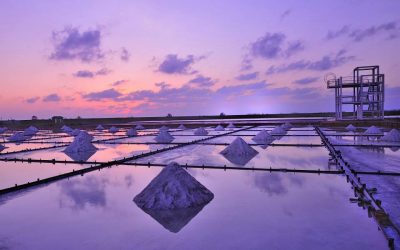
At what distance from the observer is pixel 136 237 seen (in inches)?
186

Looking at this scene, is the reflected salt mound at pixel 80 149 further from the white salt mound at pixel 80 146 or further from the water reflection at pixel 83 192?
the water reflection at pixel 83 192

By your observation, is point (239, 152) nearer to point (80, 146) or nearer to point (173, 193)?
point (173, 193)

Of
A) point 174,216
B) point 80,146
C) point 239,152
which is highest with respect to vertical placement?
point 80,146

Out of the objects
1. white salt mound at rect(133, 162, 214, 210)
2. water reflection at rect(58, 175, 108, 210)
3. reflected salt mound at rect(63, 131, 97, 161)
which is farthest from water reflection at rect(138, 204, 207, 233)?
reflected salt mound at rect(63, 131, 97, 161)

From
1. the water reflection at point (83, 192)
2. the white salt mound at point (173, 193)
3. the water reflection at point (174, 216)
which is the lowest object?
the water reflection at point (174, 216)

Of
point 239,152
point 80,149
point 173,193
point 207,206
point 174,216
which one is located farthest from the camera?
point 80,149

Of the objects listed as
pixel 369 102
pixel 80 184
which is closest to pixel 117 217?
pixel 80 184

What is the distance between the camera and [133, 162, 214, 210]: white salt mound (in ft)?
20.2

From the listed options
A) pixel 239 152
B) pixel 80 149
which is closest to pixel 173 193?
pixel 239 152

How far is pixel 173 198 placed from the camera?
20.5 ft

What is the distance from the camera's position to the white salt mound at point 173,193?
6164 millimetres

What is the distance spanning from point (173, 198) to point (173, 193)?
113 mm

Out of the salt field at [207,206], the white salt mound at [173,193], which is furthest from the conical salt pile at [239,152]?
the white salt mound at [173,193]

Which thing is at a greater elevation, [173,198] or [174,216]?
[173,198]
